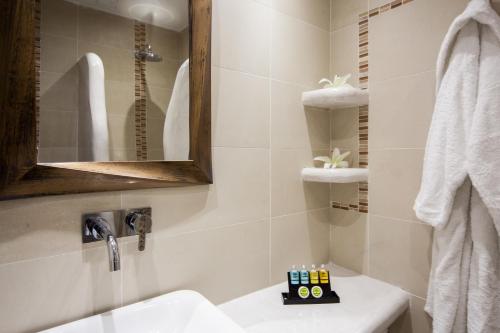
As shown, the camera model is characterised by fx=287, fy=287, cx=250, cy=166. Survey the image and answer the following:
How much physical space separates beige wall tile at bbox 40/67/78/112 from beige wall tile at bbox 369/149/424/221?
45.5 inches

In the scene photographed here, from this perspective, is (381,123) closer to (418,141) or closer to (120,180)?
(418,141)

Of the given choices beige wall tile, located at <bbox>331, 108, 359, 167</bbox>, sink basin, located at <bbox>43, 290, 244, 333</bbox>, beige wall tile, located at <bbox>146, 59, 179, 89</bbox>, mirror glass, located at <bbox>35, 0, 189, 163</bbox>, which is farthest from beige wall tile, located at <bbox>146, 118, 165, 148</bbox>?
beige wall tile, located at <bbox>331, 108, 359, 167</bbox>

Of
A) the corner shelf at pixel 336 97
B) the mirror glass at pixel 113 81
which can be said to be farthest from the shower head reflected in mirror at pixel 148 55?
the corner shelf at pixel 336 97

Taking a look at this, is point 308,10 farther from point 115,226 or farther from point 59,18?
point 115,226

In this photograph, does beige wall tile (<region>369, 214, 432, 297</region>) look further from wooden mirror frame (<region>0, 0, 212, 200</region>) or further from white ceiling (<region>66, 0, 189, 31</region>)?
white ceiling (<region>66, 0, 189, 31</region>)

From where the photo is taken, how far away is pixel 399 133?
1189 millimetres

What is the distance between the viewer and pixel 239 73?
1116 millimetres

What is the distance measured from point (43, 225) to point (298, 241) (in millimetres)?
985

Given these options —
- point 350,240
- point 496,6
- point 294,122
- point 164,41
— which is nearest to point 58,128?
point 164,41

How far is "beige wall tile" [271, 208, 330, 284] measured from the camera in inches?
49.4

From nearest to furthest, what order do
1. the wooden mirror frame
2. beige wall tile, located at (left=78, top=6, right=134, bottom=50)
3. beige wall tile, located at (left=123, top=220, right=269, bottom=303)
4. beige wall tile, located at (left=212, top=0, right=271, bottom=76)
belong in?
the wooden mirror frame < beige wall tile, located at (left=78, top=6, right=134, bottom=50) < beige wall tile, located at (left=123, top=220, right=269, bottom=303) < beige wall tile, located at (left=212, top=0, right=271, bottom=76)

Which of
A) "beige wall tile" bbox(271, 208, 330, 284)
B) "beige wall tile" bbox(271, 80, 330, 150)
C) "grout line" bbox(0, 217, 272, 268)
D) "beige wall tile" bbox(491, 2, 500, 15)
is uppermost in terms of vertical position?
"beige wall tile" bbox(491, 2, 500, 15)

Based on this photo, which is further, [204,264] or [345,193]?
[345,193]

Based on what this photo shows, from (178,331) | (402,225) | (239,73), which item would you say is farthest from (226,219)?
(402,225)
